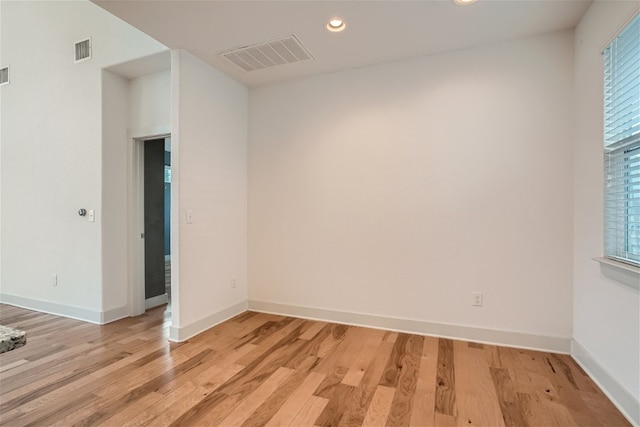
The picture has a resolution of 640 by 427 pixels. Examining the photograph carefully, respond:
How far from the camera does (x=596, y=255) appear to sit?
2.17 metres

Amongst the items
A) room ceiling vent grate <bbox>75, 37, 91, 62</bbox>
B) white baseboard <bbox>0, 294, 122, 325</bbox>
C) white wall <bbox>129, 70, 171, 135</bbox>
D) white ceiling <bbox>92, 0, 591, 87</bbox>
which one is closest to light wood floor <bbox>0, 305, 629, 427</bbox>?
white baseboard <bbox>0, 294, 122, 325</bbox>

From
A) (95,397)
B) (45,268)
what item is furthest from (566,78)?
(45,268)

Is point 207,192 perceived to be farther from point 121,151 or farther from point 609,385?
point 609,385

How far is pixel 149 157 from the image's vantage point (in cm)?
388

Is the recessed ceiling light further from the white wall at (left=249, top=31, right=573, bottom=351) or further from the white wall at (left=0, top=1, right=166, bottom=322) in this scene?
the white wall at (left=0, top=1, right=166, bottom=322)

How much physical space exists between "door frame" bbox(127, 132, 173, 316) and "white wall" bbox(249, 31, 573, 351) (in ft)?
4.25

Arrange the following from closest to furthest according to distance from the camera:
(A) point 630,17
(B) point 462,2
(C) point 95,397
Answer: (A) point 630,17 < (C) point 95,397 < (B) point 462,2

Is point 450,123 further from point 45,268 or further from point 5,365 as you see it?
point 45,268

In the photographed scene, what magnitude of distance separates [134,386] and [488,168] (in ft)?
10.8

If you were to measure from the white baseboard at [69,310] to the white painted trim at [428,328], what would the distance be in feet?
5.00

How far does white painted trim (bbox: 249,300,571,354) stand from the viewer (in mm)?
2650

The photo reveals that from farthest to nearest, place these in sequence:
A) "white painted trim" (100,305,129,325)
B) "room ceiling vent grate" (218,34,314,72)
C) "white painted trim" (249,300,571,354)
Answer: "white painted trim" (100,305,129,325) < "room ceiling vent grate" (218,34,314,72) < "white painted trim" (249,300,571,354)

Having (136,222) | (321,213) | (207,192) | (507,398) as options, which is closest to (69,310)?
(136,222)

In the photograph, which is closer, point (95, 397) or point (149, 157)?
point (95, 397)
